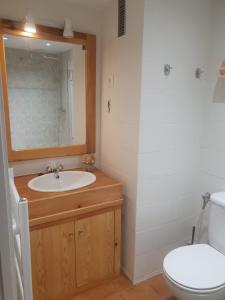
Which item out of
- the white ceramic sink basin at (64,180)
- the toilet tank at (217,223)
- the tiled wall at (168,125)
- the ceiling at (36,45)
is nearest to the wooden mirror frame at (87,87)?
the ceiling at (36,45)

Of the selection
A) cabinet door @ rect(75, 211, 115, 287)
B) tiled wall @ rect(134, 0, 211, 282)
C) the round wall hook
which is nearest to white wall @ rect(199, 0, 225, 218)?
tiled wall @ rect(134, 0, 211, 282)

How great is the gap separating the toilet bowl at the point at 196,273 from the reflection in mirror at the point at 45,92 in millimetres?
1238

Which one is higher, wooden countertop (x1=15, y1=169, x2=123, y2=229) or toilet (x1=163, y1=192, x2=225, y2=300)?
wooden countertop (x1=15, y1=169, x2=123, y2=229)

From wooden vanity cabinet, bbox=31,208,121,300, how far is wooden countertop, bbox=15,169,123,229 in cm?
7

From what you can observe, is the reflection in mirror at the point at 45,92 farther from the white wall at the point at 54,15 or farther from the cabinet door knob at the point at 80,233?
the cabinet door knob at the point at 80,233

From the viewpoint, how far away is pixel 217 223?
1.74 metres

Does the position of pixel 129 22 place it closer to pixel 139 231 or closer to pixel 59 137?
pixel 59 137

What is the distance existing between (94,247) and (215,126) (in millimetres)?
1360

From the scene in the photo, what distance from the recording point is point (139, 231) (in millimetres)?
1892

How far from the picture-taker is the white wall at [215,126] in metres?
1.85

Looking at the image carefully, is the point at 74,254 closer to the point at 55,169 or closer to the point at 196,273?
the point at 55,169

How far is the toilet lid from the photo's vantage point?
1377 mm

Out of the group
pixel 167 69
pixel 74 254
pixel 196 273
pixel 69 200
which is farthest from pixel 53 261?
pixel 167 69

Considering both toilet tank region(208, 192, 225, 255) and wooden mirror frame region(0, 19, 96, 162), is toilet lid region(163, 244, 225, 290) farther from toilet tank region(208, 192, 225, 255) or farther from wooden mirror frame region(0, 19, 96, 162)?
wooden mirror frame region(0, 19, 96, 162)
